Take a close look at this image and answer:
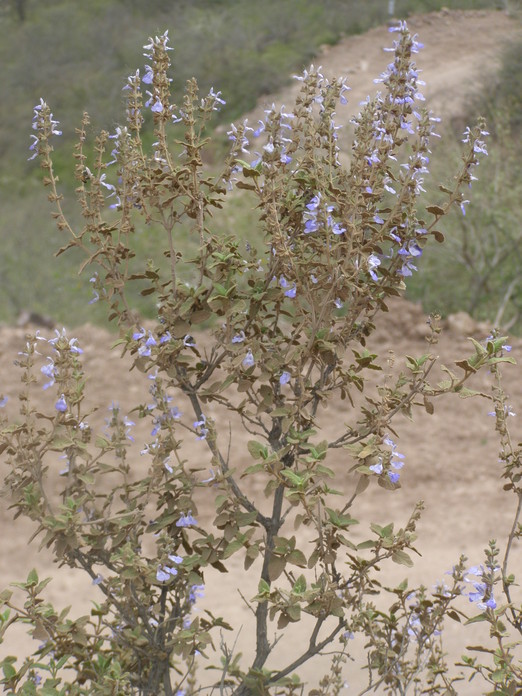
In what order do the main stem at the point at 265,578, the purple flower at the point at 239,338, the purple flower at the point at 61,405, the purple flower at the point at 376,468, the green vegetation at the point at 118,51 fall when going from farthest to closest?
the green vegetation at the point at 118,51, the main stem at the point at 265,578, the purple flower at the point at 239,338, the purple flower at the point at 61,405, the purple flower at the point at 376,468

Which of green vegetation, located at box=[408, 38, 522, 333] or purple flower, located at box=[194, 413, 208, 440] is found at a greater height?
green vegetation, located at box=[408, 38, 522, 333]

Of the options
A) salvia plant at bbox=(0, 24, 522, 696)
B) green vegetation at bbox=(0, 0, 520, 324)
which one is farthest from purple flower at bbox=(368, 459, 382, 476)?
green vegetation at bbox=(0, 0, 520, 324)

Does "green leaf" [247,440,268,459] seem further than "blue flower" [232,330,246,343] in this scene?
No

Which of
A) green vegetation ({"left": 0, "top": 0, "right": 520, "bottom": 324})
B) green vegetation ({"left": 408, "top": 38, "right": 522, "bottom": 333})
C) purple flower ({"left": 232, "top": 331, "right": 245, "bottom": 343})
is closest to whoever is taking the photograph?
purple flower ({"left": 232, "top": 331, "right": 245, "bottom": 343})

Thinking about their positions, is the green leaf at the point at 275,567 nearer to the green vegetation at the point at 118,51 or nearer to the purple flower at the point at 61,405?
the purple flower at the point at 61,405

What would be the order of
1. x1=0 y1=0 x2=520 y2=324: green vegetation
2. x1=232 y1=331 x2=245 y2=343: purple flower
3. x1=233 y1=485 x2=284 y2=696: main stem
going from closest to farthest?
1. x1=232 y1=331 x2=245 y2=343: purple flower
2. x1=233 y1=485 x2=284 y2=696: main stem
3. x1=0 y1=0 x2=520 y2=324: green vegetation

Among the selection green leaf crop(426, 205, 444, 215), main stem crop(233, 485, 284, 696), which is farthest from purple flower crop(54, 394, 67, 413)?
green leaf crop(426, 205, 444, 215)

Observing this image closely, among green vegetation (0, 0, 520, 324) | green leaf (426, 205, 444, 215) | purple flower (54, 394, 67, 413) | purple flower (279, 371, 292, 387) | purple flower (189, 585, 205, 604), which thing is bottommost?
purple flower (189, 585, 205, 604)

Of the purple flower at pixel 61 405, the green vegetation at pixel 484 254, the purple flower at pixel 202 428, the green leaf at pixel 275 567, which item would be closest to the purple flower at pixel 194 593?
the green leaf at pixel 275 567

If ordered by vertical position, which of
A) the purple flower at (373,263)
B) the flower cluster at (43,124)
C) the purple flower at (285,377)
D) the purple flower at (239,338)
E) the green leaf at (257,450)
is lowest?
the green leaf at (257,450)

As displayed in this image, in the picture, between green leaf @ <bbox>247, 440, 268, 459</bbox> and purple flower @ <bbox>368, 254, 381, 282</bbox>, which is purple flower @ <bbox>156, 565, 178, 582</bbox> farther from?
purple flower @ <bbox>368, 254, 381, 282</bbox>

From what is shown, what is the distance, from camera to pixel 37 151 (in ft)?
7.94

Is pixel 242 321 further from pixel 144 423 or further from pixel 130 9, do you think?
pixel 130 9

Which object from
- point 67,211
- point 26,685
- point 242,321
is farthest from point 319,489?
point 67,211
